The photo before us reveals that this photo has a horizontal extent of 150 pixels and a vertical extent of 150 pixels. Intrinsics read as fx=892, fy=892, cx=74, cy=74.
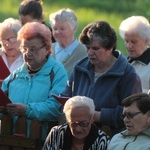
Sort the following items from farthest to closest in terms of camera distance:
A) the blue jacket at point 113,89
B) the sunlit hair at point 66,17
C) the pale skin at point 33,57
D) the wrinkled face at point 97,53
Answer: the sunlit hair at point 66,17, the pale skin at point 33,57, the wrinkled face at point 97,53, the blue jacket at point 113,89

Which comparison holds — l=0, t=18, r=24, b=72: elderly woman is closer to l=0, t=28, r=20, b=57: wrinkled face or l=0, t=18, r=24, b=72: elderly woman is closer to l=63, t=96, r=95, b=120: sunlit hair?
l=0, t=28, r=20, b=57: wrinkled face

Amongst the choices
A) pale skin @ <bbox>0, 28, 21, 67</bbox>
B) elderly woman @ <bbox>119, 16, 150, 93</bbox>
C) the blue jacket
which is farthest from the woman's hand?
pale skin @ <bbox>0, 28, 21, 67</bbox>

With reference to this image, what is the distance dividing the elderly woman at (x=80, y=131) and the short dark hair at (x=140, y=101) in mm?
468

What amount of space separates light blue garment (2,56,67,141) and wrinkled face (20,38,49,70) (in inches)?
3.0

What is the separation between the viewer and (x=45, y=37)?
9.67m

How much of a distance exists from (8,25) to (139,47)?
1.69 m

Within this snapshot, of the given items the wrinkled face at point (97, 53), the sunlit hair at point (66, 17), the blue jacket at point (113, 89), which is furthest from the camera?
the sunlit hair at point (66, 17)

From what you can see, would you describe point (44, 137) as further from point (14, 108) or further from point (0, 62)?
point (0, 62)

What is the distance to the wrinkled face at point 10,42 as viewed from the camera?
1082 centimetres

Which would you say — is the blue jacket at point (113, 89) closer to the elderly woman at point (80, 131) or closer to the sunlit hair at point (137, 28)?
the elderly woman at point (80, 131)

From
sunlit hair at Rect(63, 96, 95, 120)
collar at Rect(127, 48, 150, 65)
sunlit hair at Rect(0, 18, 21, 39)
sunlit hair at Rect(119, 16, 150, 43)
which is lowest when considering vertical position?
sunlit hair at Rect(63, 96, 95, 120)

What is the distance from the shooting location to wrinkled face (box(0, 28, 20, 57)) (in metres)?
10.8

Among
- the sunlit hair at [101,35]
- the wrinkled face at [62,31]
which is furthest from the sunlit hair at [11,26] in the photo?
the sunlit hair at [101,35]

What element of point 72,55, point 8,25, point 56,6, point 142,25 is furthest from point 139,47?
point 56,6
